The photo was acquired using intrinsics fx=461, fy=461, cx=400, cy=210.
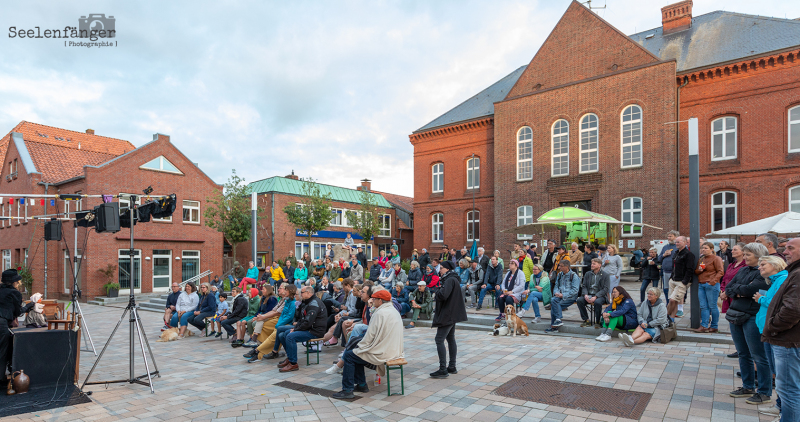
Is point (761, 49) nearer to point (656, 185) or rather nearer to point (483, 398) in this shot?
point (656, 185)

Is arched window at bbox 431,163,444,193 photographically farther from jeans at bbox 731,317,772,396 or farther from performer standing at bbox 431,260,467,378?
jeans at bbox 731,317,772,396

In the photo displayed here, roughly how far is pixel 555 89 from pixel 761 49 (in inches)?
367

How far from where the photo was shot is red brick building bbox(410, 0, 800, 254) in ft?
68.3

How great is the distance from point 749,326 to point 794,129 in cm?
2071

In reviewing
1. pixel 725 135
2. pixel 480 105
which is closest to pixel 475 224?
pixel 480 105

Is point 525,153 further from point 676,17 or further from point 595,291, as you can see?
point 595,291

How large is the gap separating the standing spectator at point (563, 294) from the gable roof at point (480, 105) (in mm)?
20955

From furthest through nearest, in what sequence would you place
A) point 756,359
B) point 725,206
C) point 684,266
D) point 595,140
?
point 595,140 → point 725,206 → point 684,266 → point 756,359

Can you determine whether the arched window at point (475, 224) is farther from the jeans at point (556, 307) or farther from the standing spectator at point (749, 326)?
the standing spectator at point (749, 326)

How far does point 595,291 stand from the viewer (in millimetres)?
9930

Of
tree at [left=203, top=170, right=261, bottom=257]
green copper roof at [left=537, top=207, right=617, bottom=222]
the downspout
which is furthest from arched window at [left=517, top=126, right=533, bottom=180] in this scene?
tree at [left=203, top=170, right=261, bottom=257]

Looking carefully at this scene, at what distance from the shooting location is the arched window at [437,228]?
33.3m

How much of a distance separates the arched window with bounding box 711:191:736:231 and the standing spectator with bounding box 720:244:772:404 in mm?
19253

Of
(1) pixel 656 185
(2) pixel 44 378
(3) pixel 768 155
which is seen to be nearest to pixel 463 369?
(2) pixel 44 378
